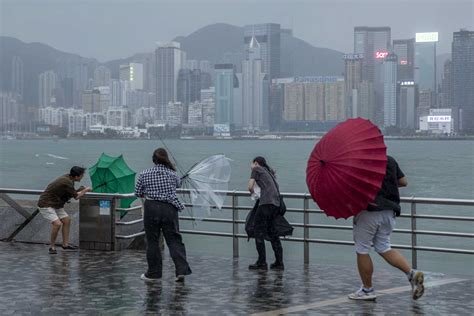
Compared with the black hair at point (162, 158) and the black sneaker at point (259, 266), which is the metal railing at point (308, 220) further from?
the black hair at point (162, 158)

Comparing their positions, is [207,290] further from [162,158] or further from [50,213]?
[50,213]

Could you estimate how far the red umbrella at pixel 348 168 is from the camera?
315 inches

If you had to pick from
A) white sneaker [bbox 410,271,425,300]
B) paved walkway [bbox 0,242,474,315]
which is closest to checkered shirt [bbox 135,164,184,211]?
paved walkway [bbox 0,242,474,315]

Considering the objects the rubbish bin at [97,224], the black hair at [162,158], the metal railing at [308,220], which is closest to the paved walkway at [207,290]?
the metal railing at [308,220]

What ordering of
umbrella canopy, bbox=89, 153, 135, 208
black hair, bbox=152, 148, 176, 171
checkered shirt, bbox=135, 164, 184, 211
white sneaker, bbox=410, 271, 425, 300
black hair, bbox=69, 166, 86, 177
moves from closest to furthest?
1. white sneaker, bbox=410, 271, 425, 300
2. checkered shirt, bbox=135, 164, 184, 211
3. black hair, bbox=152, 148, 176, 171
4. black hair, bbox=69, 166, 86, 177
5. umbrella canopy, bbox=89, 153, 135, 208

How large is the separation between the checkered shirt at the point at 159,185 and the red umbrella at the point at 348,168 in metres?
2.07

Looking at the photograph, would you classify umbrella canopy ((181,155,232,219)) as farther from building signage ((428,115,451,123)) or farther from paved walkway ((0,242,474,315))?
building signage ((428,115,451,123))

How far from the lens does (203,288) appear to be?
948cm

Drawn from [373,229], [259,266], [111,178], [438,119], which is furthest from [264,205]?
[438,119]

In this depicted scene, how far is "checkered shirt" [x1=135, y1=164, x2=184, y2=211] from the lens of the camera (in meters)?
9.66

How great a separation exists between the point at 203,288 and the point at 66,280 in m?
1.73

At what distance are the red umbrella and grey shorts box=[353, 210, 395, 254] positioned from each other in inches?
12.3

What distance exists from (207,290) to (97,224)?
3621mm

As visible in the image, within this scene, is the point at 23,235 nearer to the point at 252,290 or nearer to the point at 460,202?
the point at 252,290
